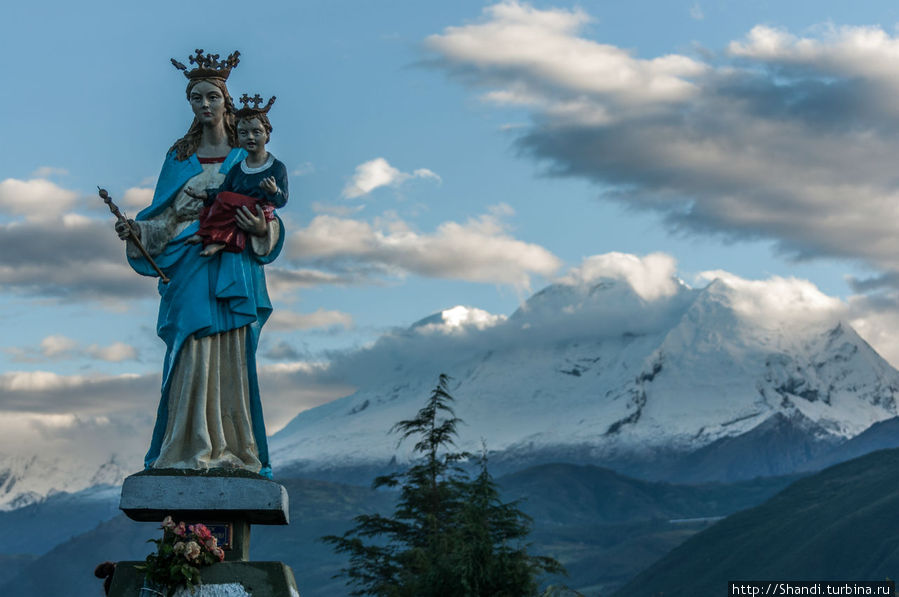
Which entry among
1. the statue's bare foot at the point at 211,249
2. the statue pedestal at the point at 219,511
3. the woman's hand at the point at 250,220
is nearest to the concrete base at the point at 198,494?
the statue pedestal at the point at 219,511

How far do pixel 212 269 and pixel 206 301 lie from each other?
0.38 meters

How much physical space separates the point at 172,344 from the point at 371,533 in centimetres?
3684

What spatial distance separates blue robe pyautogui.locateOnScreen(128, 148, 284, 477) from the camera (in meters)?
12.8

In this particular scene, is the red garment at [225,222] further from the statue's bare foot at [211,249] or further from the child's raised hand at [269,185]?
the child's raised hand at [269,185]

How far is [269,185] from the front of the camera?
1326cm

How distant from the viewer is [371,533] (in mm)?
48938

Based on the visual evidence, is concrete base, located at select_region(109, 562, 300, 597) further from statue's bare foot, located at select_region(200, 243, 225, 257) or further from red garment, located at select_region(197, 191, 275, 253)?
red garment, located at select_region(197, 191, 275, 253)

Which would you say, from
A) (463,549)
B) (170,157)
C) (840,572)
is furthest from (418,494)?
(840,572)

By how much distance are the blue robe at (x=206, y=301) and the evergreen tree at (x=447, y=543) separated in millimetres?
21449

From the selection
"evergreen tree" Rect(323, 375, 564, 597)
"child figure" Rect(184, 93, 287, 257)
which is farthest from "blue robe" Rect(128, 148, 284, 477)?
"evergreen tree" Rect(323, 375, 564, 597)

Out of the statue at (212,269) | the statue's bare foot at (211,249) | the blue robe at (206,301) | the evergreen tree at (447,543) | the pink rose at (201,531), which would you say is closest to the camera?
the pink rose at (201,531)

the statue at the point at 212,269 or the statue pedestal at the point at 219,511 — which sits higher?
the statue at the point at 212,269

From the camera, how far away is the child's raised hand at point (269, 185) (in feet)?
43.4

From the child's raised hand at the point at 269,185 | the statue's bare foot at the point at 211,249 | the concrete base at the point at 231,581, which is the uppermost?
the child's raised hand at the point at 269,185
